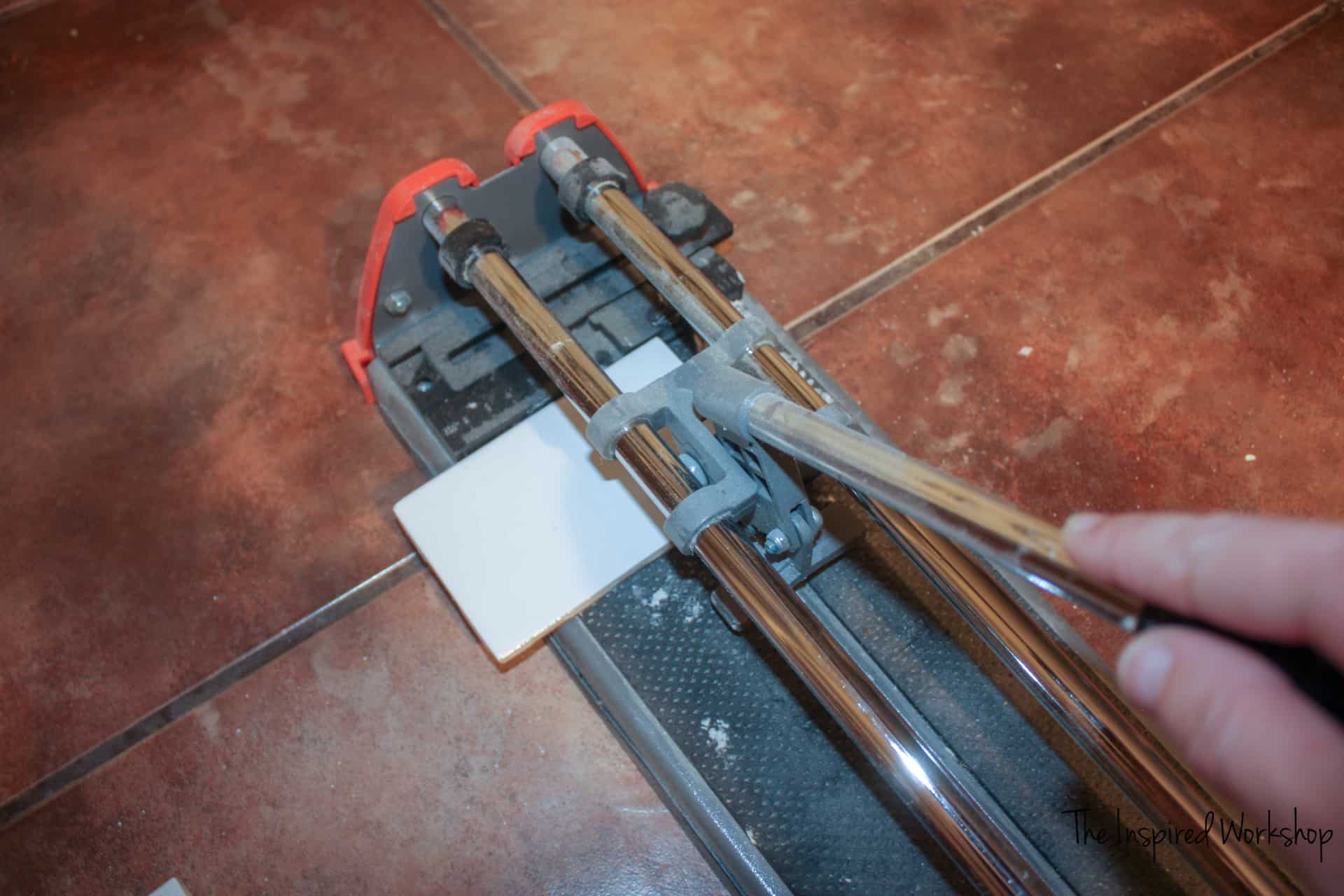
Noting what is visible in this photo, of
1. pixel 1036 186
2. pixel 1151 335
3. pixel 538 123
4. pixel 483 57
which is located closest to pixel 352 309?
pixel 538 123

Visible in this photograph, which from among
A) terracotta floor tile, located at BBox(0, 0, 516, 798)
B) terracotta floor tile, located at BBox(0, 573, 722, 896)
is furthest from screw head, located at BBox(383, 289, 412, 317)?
terracotta floor tile, located at BBox(0, 573, 722, 896)

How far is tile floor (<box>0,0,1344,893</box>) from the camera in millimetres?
1358

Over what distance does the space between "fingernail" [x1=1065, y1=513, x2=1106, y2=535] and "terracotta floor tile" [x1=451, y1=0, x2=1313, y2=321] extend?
1.08m

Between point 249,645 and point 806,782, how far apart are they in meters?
0.86

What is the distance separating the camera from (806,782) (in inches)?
47.8

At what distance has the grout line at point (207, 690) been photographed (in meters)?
1.36

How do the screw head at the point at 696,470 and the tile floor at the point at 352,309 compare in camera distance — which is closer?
the screw head at the point at 696,470

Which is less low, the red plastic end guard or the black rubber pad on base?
the red plastic end guard

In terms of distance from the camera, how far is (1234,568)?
57 cm

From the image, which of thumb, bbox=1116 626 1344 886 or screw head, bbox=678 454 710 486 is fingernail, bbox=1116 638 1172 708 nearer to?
thumb, bbox=1116 626 1344 886

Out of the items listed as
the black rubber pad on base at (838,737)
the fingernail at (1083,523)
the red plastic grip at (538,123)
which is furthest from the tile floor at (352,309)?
the fingernail at (1083,523)

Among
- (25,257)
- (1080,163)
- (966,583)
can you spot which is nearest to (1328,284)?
(1080,163)

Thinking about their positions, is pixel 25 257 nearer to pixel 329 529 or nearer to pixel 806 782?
pixel 329 529

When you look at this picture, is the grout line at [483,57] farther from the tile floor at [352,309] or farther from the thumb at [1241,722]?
the thumb at [1241,722]
